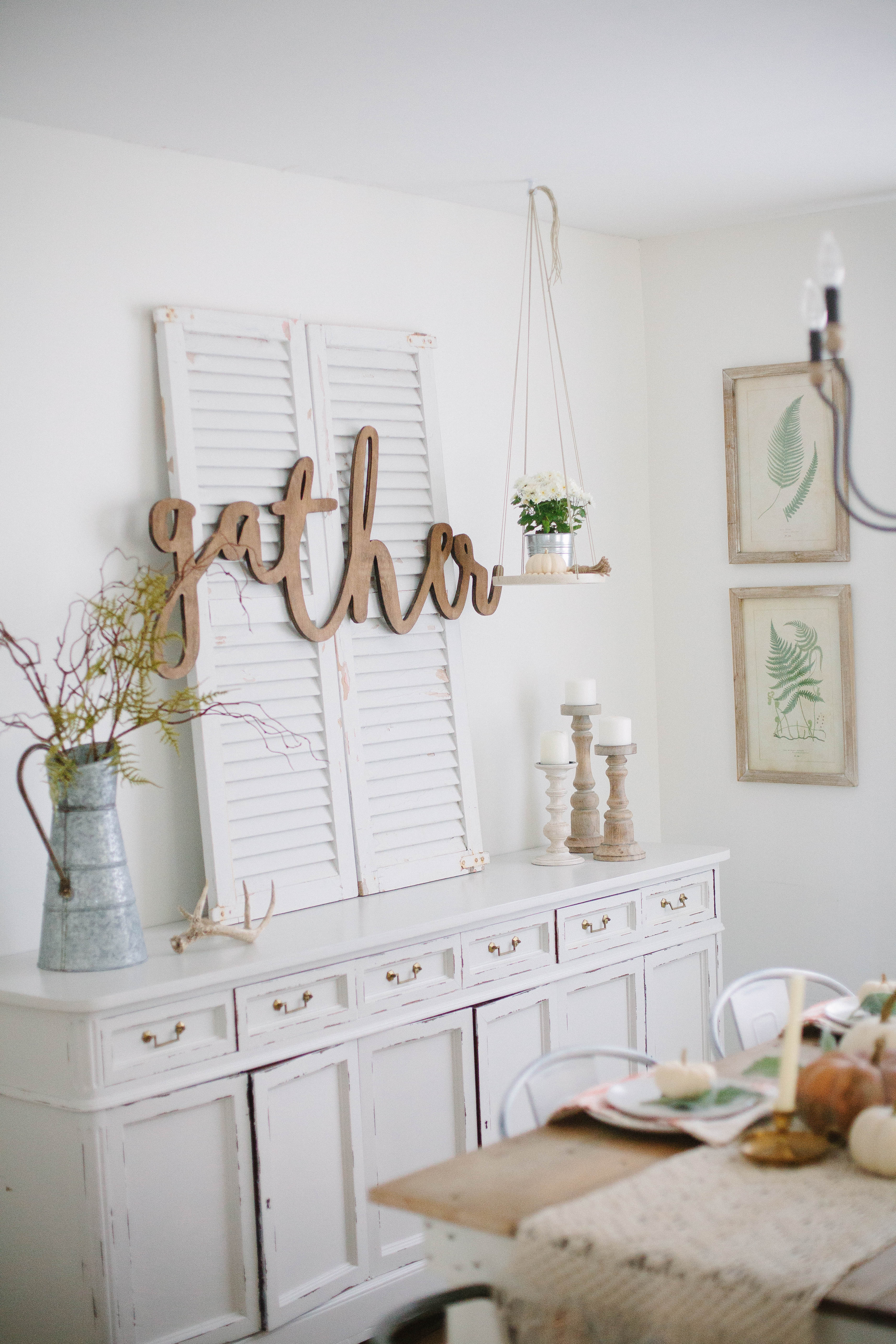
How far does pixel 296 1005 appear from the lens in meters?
2.77

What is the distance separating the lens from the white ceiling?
2463 millimetres

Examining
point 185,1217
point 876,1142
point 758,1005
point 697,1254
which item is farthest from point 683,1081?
point 185,1217

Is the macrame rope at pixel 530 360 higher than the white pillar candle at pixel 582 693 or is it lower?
higher

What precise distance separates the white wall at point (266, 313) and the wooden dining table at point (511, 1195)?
1.33 meters

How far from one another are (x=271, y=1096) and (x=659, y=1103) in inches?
39.3

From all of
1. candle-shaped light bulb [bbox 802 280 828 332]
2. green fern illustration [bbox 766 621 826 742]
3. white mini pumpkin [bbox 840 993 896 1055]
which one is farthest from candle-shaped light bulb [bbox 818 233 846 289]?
green fern illustration [bbox 766 621 826 742]

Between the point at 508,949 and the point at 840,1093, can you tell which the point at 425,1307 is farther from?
the point at 508,949

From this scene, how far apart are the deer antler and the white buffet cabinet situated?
0.08 feet

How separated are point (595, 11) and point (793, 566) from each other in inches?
79.3

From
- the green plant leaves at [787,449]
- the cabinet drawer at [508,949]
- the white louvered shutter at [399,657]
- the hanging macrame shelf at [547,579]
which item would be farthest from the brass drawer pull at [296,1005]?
the green plant leaves at [787,449]

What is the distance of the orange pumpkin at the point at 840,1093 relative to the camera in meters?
1.85

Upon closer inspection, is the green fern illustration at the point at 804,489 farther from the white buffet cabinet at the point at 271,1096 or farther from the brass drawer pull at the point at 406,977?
the brass drawer pull at the point at 406,977

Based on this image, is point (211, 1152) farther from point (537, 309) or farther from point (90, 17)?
point (537, 309)

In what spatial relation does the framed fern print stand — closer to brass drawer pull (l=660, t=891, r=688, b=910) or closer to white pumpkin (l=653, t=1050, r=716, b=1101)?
brass drawer pull (l=660, t=891, r=688, b=910)
